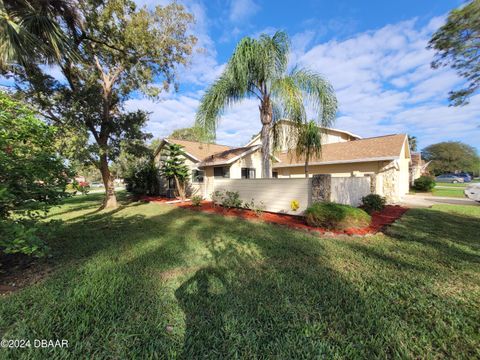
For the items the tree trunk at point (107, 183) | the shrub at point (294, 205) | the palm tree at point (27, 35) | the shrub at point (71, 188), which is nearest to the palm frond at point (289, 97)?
the shrub at point (294, 205)

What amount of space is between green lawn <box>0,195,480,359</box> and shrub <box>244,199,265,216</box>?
11.5 ft

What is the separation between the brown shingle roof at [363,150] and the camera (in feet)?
41.5

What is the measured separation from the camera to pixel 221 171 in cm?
1317

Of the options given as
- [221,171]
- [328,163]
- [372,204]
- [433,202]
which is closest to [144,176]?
[221,171]

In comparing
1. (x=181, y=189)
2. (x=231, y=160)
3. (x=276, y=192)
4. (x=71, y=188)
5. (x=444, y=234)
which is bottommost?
(x=444, y=234)

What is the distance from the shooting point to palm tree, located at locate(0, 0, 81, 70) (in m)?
4.46

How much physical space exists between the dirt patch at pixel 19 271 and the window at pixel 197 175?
10.4m

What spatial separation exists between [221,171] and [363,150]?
33.9ft

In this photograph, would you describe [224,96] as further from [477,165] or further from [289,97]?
[477,165]

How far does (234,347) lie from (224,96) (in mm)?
8721

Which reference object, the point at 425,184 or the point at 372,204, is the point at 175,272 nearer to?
the point at 372,204

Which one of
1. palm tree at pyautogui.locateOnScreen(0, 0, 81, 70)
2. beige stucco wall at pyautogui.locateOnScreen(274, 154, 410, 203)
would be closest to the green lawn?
palm tree at pyautogui.locateOnScreen(0, 0, 81, 70)

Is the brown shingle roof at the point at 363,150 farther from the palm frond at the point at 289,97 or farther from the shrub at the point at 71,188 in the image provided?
the shrub at the point at 71,188

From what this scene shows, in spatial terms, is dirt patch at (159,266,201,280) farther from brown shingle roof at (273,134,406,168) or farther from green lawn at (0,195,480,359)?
brown shingle roof at (273,134,406,168)
